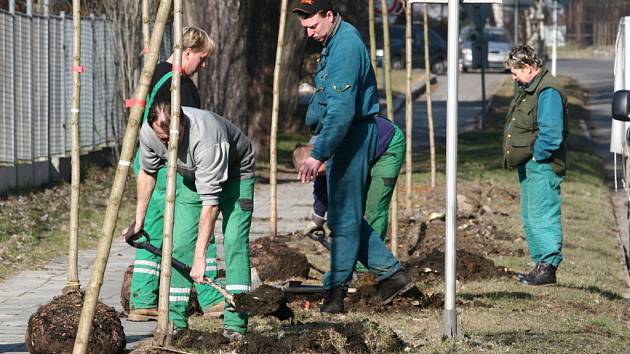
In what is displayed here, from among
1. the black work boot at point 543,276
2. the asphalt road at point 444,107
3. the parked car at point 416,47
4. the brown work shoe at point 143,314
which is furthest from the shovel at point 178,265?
the parked car at point 416,47

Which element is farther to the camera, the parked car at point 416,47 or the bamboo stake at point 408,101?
the parked car at point 416,47

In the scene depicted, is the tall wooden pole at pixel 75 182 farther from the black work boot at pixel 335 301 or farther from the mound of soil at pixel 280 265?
the mound of soil at pixel 280 265

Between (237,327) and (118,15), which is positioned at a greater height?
(118,15)

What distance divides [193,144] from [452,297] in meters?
1.58

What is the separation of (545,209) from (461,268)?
744mm

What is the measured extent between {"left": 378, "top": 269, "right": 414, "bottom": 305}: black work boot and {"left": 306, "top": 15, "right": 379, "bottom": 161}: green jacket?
3.08ft

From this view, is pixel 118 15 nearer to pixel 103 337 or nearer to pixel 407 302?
pixel 407 302

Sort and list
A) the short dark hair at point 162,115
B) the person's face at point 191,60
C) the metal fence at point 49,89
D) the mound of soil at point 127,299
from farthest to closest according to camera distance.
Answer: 1. the metal fence at point 49,89
2. the mound of soil at point 127,299
3. the person's face at point 191,60
4. the short dark hair at point 162,115

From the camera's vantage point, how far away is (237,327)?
7082mm

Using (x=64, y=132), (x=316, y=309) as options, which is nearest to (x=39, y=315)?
(x=316, y=309)

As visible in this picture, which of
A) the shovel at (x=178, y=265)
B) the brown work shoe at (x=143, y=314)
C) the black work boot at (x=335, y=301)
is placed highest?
the shovel at (x=178, y=265)

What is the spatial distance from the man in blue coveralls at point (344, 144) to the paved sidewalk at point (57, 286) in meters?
1.19

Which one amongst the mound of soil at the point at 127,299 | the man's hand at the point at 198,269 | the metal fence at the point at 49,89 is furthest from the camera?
the metal fence at the point at 49,89

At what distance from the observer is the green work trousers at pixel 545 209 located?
975 cm
